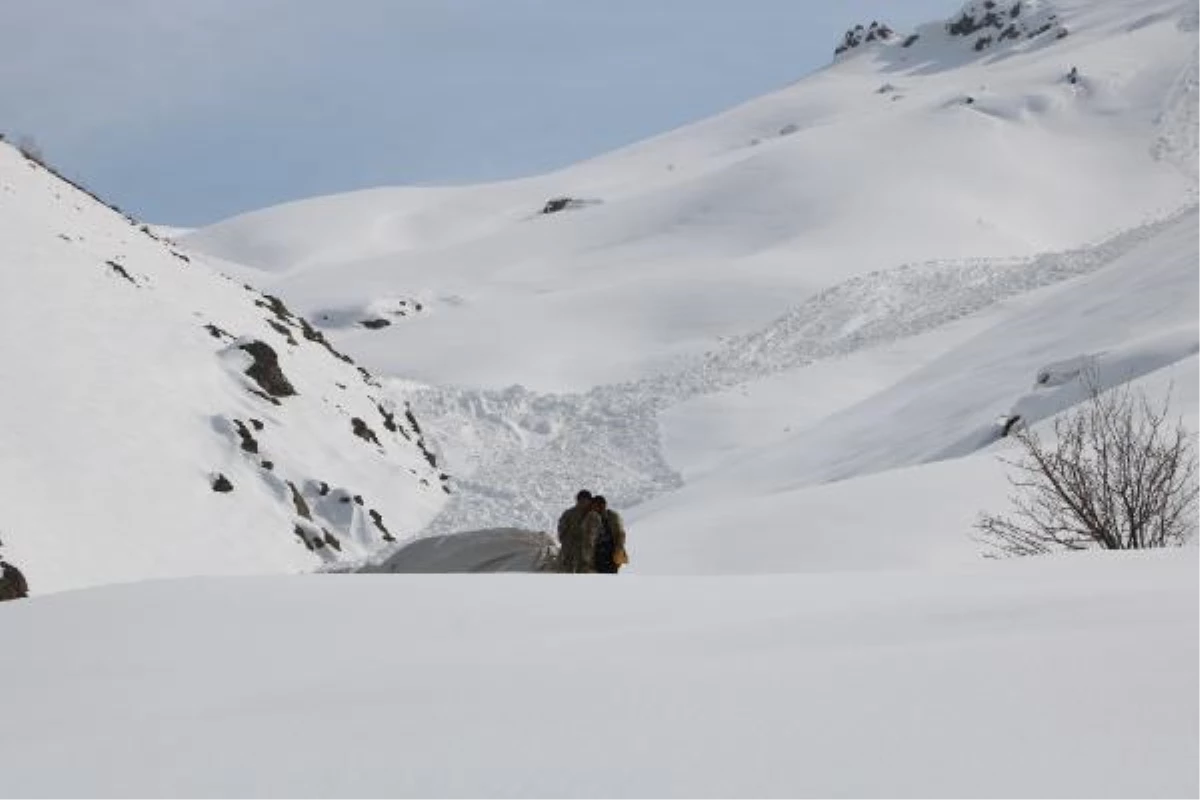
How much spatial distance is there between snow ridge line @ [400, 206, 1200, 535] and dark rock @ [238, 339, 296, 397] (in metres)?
4.52

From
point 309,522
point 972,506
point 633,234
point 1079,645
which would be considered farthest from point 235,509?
point 633,234

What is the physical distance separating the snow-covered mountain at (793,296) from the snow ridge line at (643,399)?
0.12m

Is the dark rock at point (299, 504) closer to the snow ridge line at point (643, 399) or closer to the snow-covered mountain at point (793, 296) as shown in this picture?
the snow ridge line at point (643, 399)

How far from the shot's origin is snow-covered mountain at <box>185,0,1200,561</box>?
23.0m

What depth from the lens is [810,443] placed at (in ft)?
87.1

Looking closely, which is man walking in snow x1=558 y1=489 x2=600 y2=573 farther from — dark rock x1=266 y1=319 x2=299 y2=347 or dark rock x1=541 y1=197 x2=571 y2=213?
dark rock x1=541 y1=197 x2=571 y2=213

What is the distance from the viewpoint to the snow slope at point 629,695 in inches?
140

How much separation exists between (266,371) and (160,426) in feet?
13.7

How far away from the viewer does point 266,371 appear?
→ 90.5 ft

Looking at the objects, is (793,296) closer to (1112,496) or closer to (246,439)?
(246,439)

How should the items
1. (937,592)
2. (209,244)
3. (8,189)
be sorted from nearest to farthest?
(937,592) → (8,189) → (209,244)

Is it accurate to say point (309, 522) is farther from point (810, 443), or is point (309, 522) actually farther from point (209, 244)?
point (209, 244)

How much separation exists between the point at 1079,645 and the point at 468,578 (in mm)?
4246

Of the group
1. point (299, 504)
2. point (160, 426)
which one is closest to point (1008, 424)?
point (299, 504)
